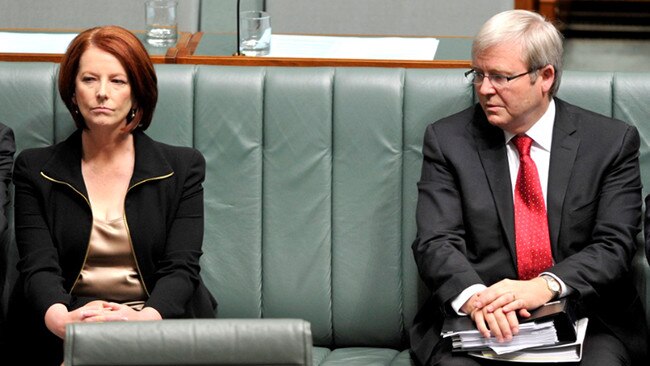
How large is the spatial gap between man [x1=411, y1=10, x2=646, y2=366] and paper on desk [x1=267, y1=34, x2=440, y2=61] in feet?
1.43

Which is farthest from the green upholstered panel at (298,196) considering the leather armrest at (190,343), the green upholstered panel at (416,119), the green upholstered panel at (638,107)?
the leather armrest at (190,343)

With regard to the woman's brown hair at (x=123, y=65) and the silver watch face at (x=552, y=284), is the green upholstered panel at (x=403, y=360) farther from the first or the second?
the woman's brown hair at (x=123, y=65)

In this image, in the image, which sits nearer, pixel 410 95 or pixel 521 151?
pixel 521 151

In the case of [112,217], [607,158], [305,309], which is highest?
[607,158]

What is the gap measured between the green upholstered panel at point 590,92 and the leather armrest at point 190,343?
1.40 meters

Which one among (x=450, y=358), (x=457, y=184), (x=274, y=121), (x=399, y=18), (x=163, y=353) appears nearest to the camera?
(x=163, y=353)

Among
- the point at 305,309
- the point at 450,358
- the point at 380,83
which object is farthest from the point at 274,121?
the point at 450,358

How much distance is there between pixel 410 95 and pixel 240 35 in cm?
59

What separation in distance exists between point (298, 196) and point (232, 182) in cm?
17

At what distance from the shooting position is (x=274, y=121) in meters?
3.16

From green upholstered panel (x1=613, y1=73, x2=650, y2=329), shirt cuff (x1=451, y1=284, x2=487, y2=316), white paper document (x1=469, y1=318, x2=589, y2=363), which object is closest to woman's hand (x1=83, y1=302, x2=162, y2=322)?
shirt cuff (x1=451, y1=284, x2=487, y2=316)

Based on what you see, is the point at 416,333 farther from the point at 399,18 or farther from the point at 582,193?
the point at 399,18

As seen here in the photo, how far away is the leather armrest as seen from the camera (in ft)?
6.27

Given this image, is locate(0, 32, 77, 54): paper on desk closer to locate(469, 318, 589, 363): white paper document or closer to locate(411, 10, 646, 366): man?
locate(411, 10, 646, 366): man
